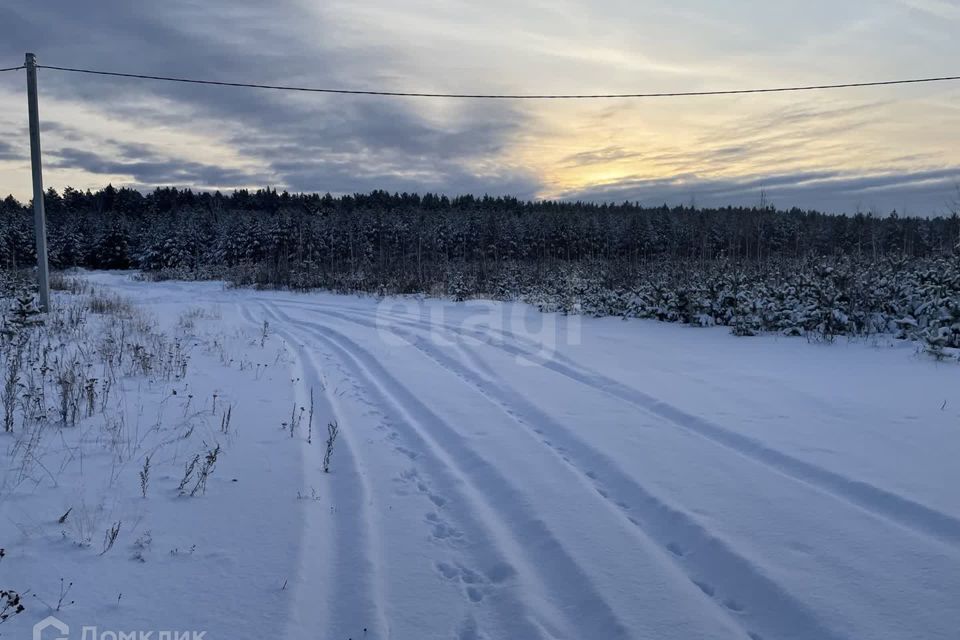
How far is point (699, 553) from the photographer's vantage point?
356cm

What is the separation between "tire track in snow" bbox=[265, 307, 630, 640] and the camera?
300 cm

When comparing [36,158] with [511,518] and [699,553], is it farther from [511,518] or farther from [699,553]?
[699,553]

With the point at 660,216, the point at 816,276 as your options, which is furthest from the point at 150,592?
the point at 660,216

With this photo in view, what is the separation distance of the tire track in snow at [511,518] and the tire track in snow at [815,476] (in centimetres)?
236

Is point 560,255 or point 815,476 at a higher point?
point 560,255

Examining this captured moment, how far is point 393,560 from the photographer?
3537 millimetres

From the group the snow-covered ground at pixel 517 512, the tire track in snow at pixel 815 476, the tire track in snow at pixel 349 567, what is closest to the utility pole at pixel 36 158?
the snow-covered ground at pixel 517 512

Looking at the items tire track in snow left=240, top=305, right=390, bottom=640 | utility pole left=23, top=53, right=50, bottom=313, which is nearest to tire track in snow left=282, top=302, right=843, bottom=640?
tire track in snow left=240, top=305, right=390, bottom=640

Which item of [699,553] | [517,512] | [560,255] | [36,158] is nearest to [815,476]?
[699,553]

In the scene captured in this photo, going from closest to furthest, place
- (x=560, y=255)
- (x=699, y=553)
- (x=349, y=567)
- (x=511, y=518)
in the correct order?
A: (x=349, y=567), (x=699, y=553), (x=511, y=518), (x=560, y=255)

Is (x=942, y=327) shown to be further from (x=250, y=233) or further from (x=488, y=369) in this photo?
(x=250, y=233)

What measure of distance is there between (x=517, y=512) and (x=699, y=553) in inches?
51.9

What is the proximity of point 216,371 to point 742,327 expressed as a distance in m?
11.1

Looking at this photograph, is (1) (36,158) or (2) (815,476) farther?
(1) (36,158)
